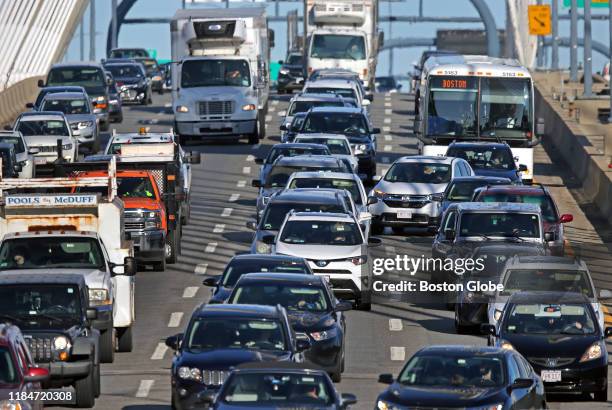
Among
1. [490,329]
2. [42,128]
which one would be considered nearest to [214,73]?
[42,128]

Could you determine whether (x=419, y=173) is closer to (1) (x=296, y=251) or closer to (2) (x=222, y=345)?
(1) (x=296, y=251)

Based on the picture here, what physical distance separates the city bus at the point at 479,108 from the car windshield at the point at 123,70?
1118 inches

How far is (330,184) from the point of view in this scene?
39.0 metres

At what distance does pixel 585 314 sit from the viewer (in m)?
25.0

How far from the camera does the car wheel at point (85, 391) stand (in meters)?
22.4

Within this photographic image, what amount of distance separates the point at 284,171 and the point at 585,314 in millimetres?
16850

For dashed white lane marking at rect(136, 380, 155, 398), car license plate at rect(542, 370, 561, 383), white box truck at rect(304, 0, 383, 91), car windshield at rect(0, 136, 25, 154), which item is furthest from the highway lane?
white box truck at rect(304, 0, 383, 91)

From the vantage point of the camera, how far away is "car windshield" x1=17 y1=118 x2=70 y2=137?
50.5 metres

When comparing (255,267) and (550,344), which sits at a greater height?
(255,267)

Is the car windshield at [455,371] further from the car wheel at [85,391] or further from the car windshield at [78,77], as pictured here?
the car windshield at [78,77]

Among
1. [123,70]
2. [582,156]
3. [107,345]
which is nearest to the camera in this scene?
[107,345]

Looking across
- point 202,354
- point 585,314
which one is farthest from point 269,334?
point 585,314

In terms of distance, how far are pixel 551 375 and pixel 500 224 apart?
29.5 ft

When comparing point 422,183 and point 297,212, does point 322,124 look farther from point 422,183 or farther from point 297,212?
point 297,212
